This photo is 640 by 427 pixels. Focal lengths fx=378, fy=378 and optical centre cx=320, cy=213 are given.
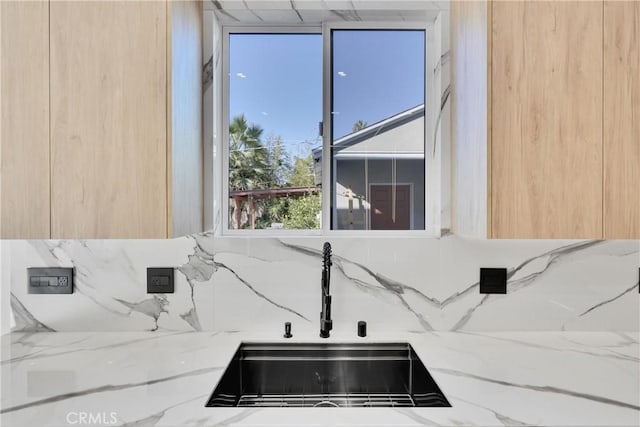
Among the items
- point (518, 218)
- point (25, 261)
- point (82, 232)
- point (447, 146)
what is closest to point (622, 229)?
point (518, 218)

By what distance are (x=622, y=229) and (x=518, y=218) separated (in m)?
0.34

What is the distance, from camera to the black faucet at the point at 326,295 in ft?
4.56

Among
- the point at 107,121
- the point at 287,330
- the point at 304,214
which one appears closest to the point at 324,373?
the point at 287,330

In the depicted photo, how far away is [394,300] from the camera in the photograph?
60.6 inches

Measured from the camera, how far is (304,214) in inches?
67.5

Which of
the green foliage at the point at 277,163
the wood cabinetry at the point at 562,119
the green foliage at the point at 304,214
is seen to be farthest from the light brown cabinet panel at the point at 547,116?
the green foliage at the point at 277,163

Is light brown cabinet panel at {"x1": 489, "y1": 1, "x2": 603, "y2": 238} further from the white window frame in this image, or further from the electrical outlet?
the electrical outlet

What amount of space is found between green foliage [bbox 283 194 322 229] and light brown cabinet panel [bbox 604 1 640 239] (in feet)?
3.48

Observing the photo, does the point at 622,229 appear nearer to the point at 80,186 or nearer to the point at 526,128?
the point at 526,128

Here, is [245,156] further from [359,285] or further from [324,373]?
[324,373]

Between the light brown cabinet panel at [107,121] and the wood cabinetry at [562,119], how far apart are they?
3.50 feet

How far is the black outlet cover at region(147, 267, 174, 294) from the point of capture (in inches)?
59.8

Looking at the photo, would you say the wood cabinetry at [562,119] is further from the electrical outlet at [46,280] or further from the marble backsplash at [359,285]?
the electrical outlet at [46,280]

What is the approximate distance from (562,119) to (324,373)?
120cm
